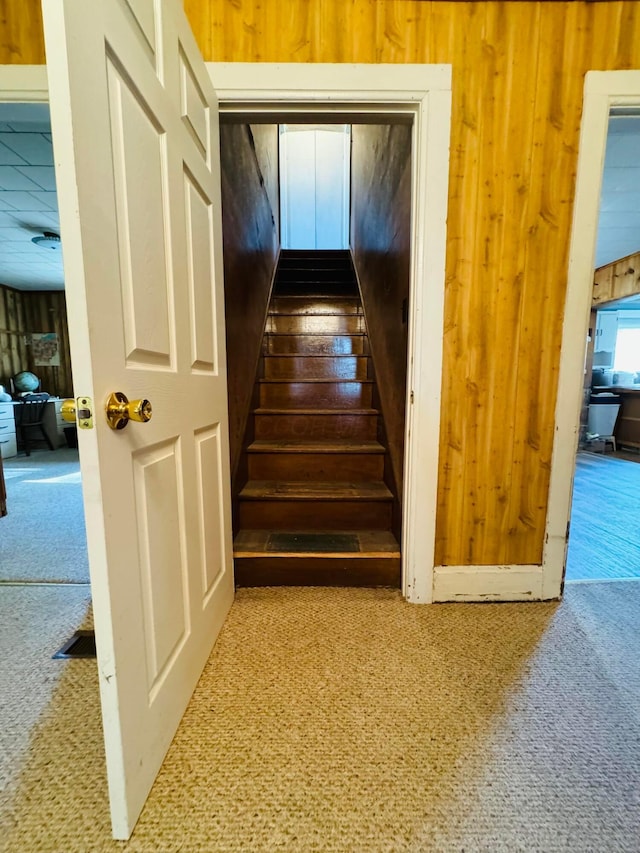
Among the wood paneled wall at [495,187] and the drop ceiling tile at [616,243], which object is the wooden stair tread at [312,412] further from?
the drop ceiling tile at [616,243]

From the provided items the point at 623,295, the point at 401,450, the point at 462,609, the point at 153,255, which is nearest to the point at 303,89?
the point at 153,255

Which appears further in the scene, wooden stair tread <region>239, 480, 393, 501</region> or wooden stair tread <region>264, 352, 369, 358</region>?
wooden stair tread <region>264, 352, 369, 358</region>

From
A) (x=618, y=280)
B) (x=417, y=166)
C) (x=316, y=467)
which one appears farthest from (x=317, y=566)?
(x=618, y=280)

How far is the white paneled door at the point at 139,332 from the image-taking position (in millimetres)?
579

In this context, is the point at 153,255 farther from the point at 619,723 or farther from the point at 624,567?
the point at 624,567

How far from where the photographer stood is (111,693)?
2.14 ft

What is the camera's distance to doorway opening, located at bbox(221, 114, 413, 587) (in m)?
1.55

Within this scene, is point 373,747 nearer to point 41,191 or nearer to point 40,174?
point 40,174

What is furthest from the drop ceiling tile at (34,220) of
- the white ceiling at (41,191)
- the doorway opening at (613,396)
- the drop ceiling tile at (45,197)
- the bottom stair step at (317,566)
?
the doorway opening at (613,396)

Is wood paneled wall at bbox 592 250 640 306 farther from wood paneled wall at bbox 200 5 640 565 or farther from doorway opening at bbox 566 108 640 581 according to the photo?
wood paneled wall at bbox 200 5 640 565

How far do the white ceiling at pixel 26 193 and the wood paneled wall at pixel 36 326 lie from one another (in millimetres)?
629

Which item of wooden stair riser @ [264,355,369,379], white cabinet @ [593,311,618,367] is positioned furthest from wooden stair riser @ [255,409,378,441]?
white cabinet @ [593,311,618,367]

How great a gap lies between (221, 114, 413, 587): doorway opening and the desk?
3733mm

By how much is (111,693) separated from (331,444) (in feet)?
4.82
